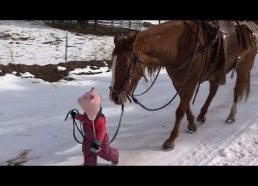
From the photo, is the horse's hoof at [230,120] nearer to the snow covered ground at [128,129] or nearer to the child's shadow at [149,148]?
the snow covered ground at [128,129]

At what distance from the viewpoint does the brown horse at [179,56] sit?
416 cm

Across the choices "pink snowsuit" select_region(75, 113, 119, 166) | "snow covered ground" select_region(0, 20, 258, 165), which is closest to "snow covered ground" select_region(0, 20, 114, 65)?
"snow covered ground" select_region(0, 20, 258, 165)

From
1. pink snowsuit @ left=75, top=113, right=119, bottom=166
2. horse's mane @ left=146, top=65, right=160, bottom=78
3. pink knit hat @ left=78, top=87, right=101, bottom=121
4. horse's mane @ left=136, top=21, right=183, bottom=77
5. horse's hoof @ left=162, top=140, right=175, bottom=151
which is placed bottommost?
horse's hoof @ left=162, top=140, right=175, bottom=151

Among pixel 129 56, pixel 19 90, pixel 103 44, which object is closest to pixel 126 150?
pixel 129 56

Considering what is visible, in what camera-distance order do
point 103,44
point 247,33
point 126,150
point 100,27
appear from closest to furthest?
point 126,150 < point 247,33 < point 103,44 < point 100,27

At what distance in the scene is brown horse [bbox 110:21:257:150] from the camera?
4.16m

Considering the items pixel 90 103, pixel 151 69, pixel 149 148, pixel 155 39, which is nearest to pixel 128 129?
pixel 149 148

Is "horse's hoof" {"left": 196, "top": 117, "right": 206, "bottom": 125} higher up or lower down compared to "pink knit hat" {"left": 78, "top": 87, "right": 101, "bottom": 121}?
lower down

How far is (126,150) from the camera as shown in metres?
4.98

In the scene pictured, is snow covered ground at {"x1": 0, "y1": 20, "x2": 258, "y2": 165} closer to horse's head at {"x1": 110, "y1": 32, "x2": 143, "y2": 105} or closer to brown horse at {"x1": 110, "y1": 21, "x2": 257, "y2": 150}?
brown horse at {"x1": 110, "y1": 21, "x2": 257, "y2": 150}

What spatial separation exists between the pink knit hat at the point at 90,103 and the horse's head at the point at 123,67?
0.52 meters

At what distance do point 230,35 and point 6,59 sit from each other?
7.98m

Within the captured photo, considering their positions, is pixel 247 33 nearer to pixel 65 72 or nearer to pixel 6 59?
pixel 65 72
